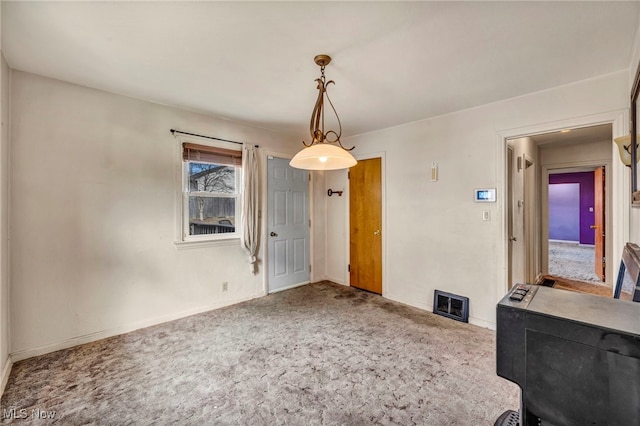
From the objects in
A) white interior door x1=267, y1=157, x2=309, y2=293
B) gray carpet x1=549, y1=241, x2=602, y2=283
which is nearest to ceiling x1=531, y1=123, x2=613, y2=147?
gray carpet x1=549, y1=241, x2=602, y2=283

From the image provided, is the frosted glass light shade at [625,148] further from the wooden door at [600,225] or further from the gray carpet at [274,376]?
the wooden door at [600,225]

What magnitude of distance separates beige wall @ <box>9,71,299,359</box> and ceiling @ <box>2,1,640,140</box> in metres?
0.31

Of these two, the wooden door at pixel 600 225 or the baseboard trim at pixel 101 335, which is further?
the wooden door at pixel 600 225

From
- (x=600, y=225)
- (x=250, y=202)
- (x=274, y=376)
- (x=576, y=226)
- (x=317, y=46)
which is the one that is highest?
(x=317, y=46)

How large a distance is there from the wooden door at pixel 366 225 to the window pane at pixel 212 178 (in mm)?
1869

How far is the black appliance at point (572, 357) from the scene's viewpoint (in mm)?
765

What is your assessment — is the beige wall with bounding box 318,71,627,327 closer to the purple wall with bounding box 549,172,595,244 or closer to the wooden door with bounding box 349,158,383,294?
the wooden door with bounding box 349,158,383,294

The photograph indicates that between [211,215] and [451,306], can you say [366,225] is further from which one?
[211,215]

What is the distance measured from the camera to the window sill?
10.7 feet

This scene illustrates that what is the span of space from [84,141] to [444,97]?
359 centimetres

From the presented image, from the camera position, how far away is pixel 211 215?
3.56 meters

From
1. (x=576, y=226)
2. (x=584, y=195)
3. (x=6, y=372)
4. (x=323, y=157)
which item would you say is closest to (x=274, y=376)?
(x=323, y=157)

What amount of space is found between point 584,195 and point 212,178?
33.7 feet

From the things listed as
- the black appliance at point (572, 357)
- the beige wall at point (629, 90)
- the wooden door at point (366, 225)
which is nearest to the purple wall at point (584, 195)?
the wooden door at point (366, 225)
